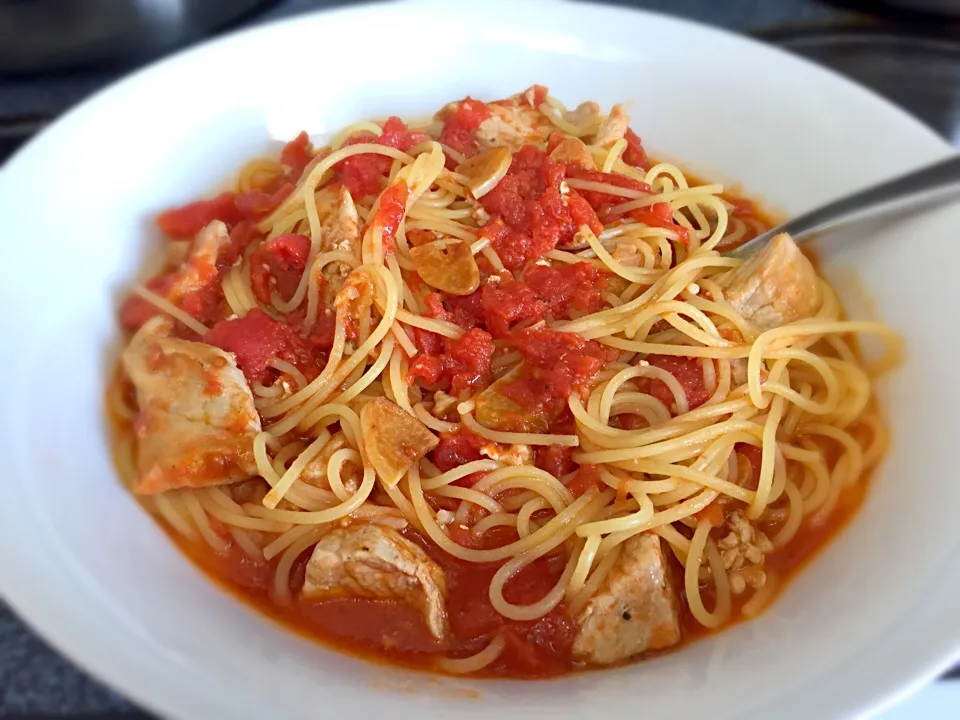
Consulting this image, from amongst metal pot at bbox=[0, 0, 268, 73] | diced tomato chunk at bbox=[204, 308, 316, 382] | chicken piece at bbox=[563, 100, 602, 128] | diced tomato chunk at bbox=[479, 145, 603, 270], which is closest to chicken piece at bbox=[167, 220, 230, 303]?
diced tomato chunk at bbox=[204, 308, 316, 382]

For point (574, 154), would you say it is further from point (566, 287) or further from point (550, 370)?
point (550, 370)

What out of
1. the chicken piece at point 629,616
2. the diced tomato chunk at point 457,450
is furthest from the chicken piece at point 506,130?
the chicken piece at point 629,616

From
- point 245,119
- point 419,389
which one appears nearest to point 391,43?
point 245,119

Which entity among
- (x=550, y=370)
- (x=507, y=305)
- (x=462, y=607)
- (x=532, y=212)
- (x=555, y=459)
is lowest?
(x=462, y=607)

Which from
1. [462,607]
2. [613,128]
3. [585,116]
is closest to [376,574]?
[462,607]

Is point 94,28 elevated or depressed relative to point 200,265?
elevated

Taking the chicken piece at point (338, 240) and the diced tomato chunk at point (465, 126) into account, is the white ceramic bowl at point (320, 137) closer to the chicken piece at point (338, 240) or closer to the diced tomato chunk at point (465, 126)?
the diced tomato chunk at point (465, 126)
